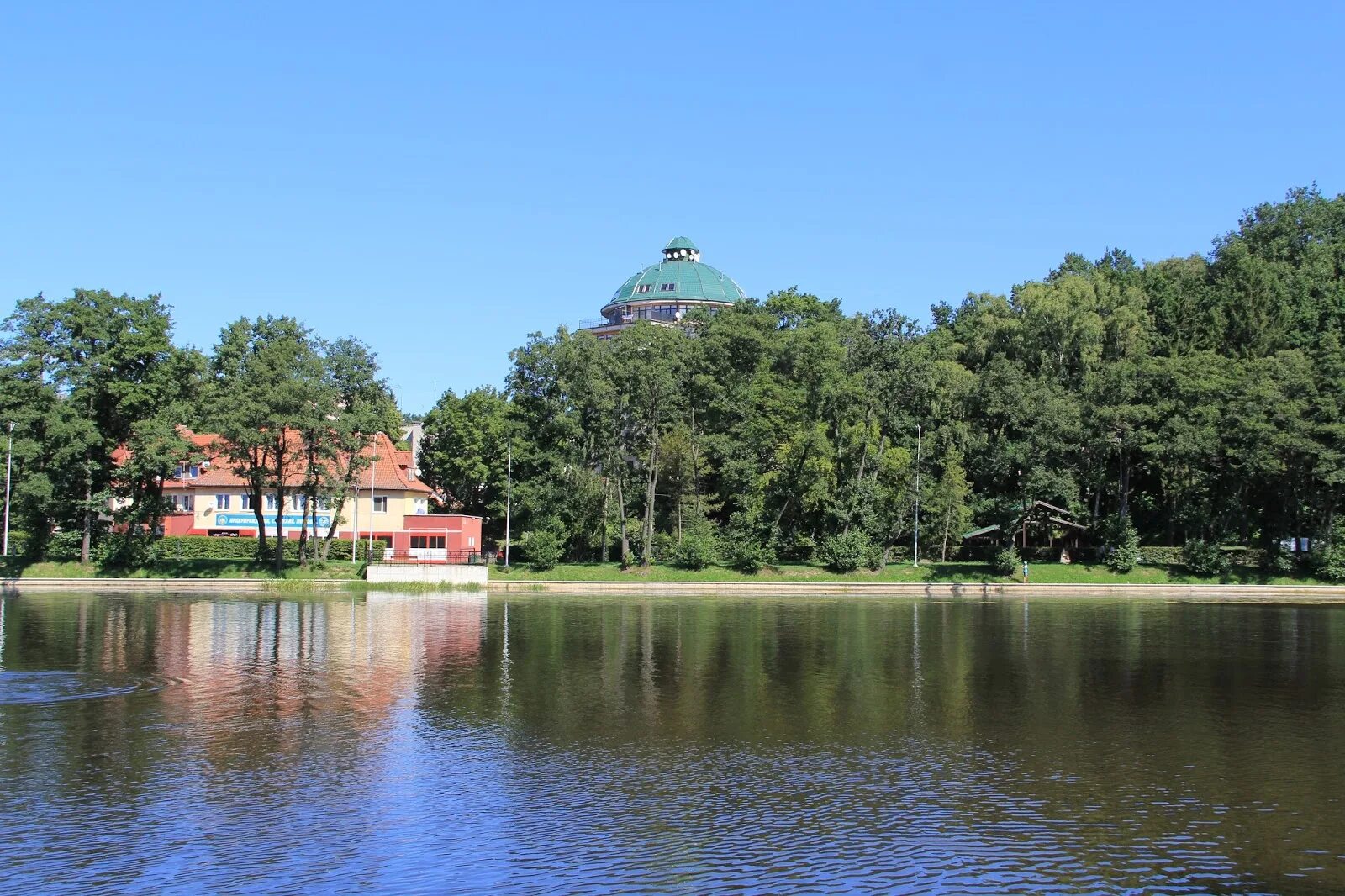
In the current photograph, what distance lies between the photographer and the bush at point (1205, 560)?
67.9 meters

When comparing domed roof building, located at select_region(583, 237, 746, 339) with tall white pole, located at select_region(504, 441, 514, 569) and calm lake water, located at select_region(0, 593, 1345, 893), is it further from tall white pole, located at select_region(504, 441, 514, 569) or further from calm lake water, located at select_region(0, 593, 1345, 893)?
calm lake water, located at select_region(0, 593, 1345, 893)

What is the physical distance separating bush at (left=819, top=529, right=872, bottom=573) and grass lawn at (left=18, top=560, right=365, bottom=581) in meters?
26.6

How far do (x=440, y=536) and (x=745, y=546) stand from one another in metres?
20.0

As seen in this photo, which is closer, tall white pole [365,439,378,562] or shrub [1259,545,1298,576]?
shrub [1259,545,1298,576]

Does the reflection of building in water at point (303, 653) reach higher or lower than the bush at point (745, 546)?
lower

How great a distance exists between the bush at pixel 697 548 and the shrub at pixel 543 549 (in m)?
7.10

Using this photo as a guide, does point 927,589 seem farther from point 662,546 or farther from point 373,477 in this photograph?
point 373,477

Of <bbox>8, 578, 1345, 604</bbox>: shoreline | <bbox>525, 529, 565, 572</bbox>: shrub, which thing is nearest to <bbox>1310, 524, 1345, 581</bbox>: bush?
<bbox>8, 578, 1345, 604</bbox>: shoreline

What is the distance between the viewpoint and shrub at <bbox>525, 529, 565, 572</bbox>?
219ft

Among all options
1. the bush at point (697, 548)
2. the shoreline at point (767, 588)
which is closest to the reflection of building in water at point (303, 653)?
the shoreline at point (767, 588)

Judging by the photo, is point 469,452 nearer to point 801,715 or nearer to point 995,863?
point 801,715

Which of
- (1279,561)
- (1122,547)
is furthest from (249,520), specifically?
(1279,561)

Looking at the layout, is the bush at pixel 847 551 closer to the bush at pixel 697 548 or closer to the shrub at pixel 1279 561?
the bush at pixel 697 548

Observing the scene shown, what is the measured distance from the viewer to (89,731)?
80.7 ft
